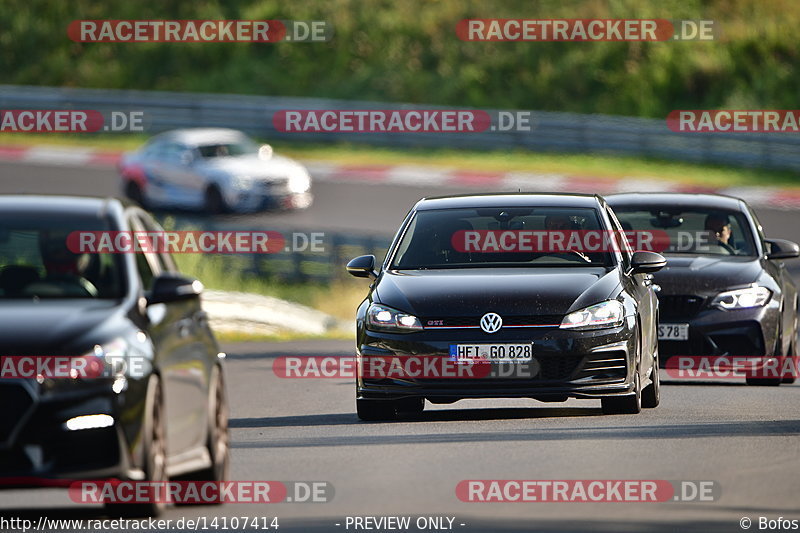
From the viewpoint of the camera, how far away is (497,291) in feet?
42.1

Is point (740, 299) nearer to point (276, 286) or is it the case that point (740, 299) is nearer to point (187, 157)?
point (276, 286)

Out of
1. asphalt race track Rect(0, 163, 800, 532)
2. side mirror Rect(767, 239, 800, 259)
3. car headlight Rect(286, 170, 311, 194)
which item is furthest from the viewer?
car headlight Rect(286, 170, 311, 194)

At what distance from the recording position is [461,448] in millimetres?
11625

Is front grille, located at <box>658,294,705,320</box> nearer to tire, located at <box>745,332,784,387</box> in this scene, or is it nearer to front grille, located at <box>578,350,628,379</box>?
tire, located at <box>745,332,784,387</box>

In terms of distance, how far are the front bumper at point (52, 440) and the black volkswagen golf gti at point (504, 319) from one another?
4595mm

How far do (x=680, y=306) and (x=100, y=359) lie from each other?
8.99m

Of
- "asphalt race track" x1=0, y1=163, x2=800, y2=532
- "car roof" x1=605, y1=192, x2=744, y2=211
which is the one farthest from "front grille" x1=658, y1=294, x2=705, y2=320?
"car roof" x1=605, y1=192, x2=744, y2=211

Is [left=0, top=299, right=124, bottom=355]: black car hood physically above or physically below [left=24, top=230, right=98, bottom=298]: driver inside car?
below

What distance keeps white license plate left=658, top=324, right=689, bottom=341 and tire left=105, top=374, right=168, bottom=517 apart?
8.34 metres

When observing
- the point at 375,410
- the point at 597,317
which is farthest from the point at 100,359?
the point at 597,317

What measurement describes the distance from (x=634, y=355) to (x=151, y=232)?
4.22 m

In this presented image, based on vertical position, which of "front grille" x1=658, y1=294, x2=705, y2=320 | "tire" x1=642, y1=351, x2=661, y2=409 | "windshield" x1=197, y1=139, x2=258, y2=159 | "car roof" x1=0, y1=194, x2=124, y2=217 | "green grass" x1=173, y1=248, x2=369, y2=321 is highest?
"windshield" x1=197, y1=139, x2=258, y2=159

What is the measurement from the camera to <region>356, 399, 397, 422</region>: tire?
1320 cm

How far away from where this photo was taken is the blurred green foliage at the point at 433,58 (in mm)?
50062
